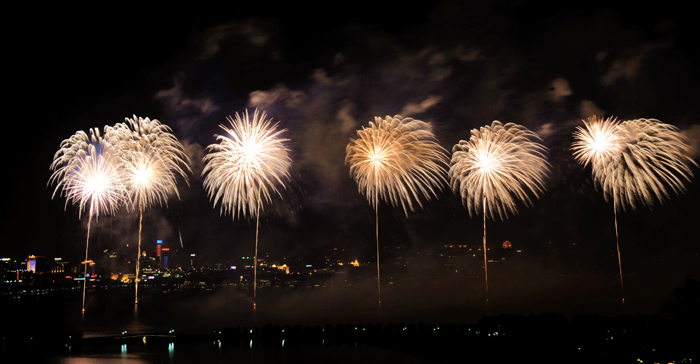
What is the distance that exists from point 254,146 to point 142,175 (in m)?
10.1

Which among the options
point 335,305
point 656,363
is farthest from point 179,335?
point 335,305

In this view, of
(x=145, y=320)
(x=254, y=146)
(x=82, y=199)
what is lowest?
(x=145, y=320)

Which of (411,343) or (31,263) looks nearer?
(411,343)

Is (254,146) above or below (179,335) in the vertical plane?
above

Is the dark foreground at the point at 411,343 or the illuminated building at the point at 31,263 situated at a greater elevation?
the illuminated building at the point at 31,263

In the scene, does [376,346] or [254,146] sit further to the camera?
[254,146]

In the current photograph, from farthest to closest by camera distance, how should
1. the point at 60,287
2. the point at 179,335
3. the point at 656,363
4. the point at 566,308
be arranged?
1. the point at 60,287
2. the point at 566,308
3. the point at 179,335
4. the point at 656,363

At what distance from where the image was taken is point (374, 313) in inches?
2852

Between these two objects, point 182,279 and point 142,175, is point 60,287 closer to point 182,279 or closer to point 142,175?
point 182,279

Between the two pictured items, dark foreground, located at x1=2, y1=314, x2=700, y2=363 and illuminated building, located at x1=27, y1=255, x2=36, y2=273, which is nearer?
dark foreground, located at x1=2, y1=314, x2=700, y2=363

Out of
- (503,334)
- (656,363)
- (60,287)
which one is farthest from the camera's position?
(60,287)

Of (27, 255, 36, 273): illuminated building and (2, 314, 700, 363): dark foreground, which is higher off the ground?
(27, 255, 36, 273): illuminated building

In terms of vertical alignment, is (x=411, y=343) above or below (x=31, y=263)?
below

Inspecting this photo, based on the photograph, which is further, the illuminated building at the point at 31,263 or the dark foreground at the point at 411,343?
the illuminated building at the point at 31,263
